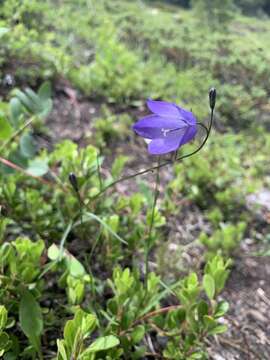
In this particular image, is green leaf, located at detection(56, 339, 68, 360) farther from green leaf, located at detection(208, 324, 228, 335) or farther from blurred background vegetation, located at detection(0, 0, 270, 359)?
green leaf, located at detection(208, 324, 228, 335)

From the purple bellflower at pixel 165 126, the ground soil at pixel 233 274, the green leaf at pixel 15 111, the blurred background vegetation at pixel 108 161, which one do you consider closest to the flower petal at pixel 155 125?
the purple bellflower at pixel 165 126

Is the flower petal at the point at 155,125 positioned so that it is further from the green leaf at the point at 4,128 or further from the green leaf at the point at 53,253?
the green leaf at the point at 4,128

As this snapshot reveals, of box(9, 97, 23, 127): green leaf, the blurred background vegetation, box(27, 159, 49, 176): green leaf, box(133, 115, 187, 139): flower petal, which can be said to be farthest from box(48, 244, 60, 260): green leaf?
box(9, 97, 23, 127): green leaf

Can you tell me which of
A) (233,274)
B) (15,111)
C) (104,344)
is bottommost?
(233,274)

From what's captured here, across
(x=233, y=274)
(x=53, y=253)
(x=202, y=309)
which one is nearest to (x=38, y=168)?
(x=53, y=253)

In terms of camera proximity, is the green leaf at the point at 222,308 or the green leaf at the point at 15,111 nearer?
the green leaf at the point at 222,308

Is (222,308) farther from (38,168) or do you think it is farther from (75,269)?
(38,168)
